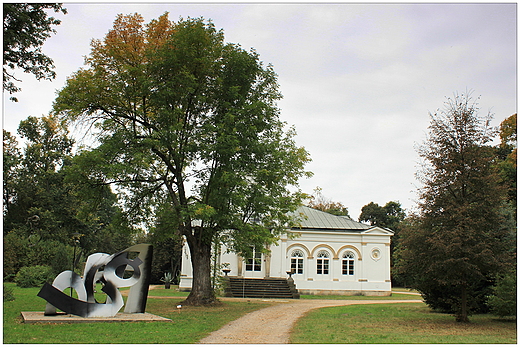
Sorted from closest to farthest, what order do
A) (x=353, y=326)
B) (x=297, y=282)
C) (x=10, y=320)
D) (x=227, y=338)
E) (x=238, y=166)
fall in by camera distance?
(x=227, y=338)
(x=10, y=320)
(x=353, y=326)
(x=238, y=166)
(x=297, y=282)

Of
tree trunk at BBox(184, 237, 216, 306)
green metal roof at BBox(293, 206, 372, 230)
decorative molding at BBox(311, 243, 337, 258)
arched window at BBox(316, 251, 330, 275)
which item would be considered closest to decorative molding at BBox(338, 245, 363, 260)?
decorative molding at BBox(311, 243, 337, 258)

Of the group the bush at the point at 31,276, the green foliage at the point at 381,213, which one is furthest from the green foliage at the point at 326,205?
the bush at the point at 31,276

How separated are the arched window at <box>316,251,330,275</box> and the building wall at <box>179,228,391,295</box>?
124 mm

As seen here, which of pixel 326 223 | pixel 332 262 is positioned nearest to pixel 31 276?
pixel 332 262

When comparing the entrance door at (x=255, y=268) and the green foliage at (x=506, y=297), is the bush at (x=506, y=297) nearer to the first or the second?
the green foliage at (x=506, y=297)

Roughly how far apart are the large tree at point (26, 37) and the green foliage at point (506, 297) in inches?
662

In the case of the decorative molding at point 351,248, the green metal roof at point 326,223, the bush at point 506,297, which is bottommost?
the bush at point 506,297

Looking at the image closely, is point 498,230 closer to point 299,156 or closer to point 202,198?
point 299,156

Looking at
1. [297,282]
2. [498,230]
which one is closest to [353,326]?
[498,230]

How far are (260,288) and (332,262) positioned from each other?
6.61 metres

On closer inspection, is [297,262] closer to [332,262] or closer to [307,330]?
[332,262]

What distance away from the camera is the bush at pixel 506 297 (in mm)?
13453

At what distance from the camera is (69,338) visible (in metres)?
9.86

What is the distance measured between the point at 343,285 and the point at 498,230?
19.5 metres
